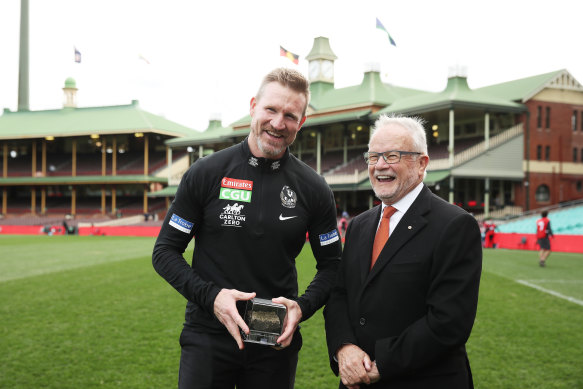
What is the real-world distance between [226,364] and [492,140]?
33256mm

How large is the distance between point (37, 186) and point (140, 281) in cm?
5038

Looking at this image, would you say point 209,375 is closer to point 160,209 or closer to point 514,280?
point 514,280

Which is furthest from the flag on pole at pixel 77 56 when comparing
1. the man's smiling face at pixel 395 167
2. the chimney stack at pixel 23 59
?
the man's smiling face at pixel 395 167

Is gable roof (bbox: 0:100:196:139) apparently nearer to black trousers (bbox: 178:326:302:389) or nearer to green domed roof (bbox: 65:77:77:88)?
green domed roof (bbox: 65:77:77:88)

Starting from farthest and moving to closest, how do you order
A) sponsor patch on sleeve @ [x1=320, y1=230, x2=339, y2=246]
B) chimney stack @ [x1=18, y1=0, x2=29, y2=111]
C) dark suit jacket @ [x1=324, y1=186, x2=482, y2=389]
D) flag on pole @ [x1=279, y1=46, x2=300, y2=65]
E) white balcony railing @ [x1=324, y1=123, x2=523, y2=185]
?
chimney stack @ [x1=18, y1=0, x2=29, y2=111]
flag on pole @ [x1=279, y1=46, x2=300, y2=65]
white balcony railing @ [x1=324, y1=123, x2=523, y2=185]
sponsor patch on sleeve @ [x1=320, y1=230, x2=339, y2=246]
dark suit jacket @ [x1=324, y1=186, x2=482, y2=389]

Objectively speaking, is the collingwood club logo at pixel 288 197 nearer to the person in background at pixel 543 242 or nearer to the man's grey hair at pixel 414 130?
the man's grey hair at pixel 414 130

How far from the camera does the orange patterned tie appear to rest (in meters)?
2.93

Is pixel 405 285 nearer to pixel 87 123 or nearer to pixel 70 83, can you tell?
pixel 87 123

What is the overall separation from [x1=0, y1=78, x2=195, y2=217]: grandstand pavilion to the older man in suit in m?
49.0

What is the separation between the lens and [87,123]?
5534 cm

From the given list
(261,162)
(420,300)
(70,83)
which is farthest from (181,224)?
(70,83)

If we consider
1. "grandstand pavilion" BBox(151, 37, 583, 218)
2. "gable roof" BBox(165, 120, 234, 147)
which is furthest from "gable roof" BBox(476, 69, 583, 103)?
"gable roof" BBox(165, 120, 234, 147)

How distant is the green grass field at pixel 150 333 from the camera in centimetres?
584

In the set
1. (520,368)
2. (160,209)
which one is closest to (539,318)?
(520,368)
